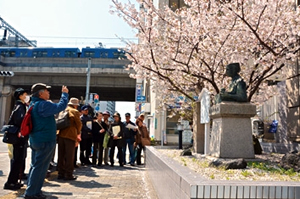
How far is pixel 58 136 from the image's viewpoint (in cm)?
665

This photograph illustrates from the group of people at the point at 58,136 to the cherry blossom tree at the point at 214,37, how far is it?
2.24 metres

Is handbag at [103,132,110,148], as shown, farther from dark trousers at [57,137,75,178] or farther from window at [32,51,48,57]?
window at [32,51,48,57]

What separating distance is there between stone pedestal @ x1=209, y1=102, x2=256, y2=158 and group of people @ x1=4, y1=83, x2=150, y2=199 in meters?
2.93

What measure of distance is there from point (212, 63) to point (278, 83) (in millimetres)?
3884

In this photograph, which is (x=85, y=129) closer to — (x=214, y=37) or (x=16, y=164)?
(x=16, y=164)

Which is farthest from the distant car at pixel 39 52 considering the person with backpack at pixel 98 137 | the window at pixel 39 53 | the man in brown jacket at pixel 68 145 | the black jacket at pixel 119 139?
the man in brown jacket at pixel 68 145

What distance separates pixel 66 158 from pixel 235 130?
3.74 meters

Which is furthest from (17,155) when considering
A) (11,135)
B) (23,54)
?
(23,54)

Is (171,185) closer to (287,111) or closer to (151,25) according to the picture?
(151,25)

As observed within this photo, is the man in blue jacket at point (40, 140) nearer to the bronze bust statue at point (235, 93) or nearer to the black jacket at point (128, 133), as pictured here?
the bronze bust statue at point (235, 93)

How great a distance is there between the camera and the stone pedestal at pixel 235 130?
5391 millimetres

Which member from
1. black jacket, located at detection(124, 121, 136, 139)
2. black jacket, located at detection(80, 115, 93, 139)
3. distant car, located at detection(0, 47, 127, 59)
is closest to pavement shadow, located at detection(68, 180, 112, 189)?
black jacket, located at detection(80, 115, 93, 139)

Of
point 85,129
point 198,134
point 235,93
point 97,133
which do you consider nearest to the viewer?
point 235,93

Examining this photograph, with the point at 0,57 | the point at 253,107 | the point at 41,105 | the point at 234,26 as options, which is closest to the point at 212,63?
the point at 234,26
